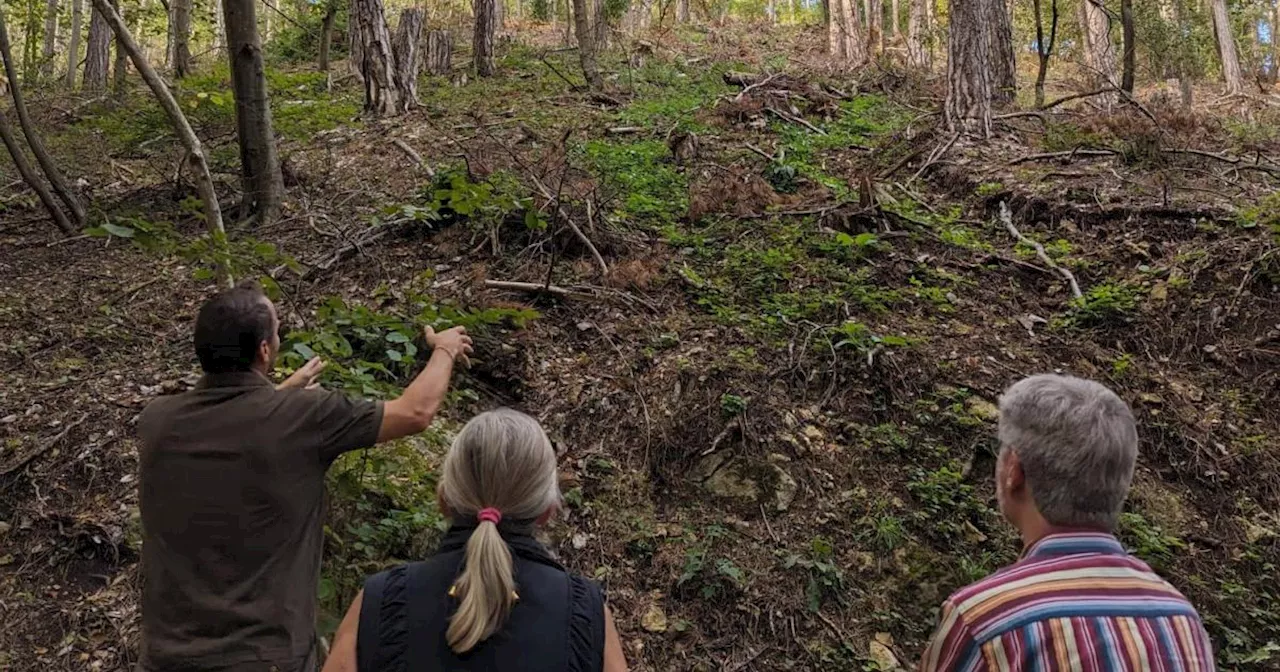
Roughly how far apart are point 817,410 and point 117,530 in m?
4.06

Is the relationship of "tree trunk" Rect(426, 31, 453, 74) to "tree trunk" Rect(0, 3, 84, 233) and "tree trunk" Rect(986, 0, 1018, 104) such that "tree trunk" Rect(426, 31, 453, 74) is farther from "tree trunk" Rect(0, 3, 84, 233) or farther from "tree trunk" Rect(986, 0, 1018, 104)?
"tree trunk" Rect(986, 0, 1018, 104)

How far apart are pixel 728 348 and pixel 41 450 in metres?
4.21

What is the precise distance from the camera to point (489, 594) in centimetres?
166

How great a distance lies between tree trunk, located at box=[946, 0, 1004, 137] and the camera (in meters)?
9.54

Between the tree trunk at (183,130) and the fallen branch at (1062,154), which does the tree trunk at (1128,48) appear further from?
the tree trunk at (183,130)

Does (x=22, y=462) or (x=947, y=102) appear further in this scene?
(x=947, y=102)

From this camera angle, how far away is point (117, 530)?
3.91m

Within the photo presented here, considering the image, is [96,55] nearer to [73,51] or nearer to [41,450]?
[73,51]

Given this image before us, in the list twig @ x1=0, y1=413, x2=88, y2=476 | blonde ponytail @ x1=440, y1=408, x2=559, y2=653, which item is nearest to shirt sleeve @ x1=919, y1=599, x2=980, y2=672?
blonde ponytail @ x1=440, y1=408, x2=559, y2=653

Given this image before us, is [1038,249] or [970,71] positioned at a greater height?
[970,71]

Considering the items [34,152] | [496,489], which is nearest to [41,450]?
[496,489]

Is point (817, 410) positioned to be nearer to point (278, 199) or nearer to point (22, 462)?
point (22, 462)

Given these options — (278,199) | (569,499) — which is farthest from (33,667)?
(278,199)

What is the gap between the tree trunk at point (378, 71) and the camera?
10.9 metres
